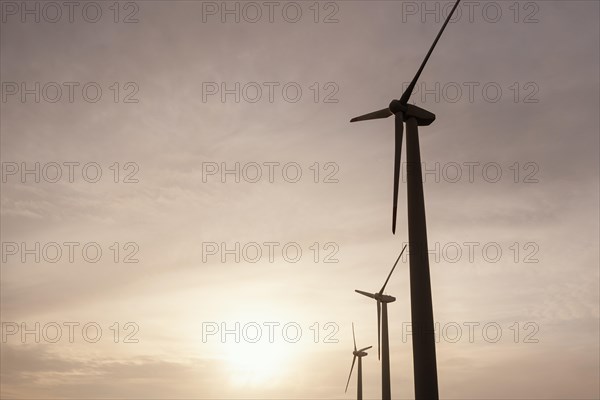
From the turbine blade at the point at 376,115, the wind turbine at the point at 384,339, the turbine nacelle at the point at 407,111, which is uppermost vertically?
the turbine blade at the point at 376,115

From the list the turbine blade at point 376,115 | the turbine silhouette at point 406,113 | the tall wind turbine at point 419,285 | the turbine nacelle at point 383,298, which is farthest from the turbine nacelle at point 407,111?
the turbine nacelle at point 383,298

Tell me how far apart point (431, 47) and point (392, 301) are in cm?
4895

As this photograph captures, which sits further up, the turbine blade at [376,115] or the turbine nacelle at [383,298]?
the turbine blade at [376,115]

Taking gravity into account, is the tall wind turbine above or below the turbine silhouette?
below

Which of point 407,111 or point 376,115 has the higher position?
point 376,115

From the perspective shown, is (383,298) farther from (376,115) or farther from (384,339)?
(376,115)

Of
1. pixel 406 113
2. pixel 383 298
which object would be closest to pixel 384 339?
pixel 383 298

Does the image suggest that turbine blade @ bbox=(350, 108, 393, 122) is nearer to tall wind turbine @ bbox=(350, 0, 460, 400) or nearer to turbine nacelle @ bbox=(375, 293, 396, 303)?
tall wind turbine @ bbox=(350, 0, 460, 400)

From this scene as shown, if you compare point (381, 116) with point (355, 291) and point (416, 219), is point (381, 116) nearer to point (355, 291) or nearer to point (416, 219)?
point (416, 219)

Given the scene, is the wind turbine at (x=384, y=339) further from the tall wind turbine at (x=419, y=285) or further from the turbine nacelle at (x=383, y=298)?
the tall wind turbine at (x=419, y=285)

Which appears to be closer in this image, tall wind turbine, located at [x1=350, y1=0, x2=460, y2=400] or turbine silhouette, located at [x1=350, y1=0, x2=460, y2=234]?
tall wind turbine, located at [x1=350, y1=0, x2=460, y2=400]

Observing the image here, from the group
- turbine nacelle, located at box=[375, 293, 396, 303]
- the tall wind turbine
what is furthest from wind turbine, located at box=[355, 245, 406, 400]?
the tall wind turbine

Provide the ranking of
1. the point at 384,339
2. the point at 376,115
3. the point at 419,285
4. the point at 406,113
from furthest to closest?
the point at 384,339 < the point at 376,115 < the point at 406,113 < the point at 419,285

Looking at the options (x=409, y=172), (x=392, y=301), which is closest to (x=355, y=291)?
(x=392, y=301)
